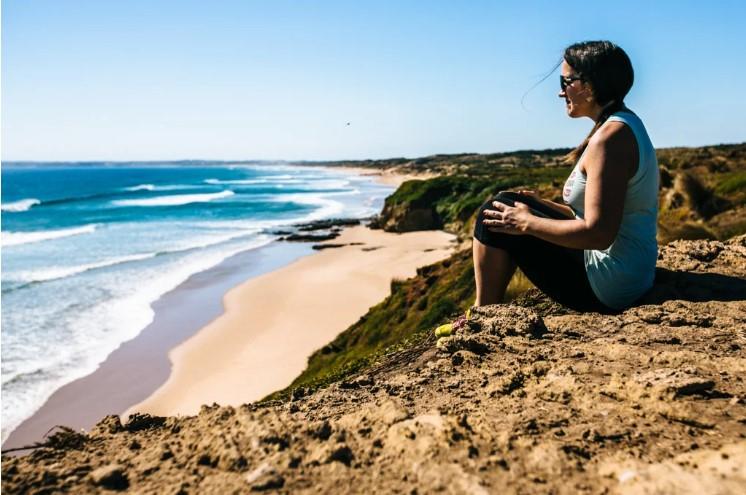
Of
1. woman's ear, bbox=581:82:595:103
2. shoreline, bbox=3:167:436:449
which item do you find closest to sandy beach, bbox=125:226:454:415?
shoreline, bbox=3:167:436:449

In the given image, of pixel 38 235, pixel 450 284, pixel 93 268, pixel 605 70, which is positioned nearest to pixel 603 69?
pixel 605 70

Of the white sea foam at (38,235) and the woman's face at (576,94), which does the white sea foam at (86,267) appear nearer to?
the white sea foam at (38,235)

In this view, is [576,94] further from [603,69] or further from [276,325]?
[276,325]

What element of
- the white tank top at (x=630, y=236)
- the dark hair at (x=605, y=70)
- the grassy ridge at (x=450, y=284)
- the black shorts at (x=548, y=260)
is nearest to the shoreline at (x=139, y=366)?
the grassy ridge at (x=450, y=284)

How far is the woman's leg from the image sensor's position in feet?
11.4

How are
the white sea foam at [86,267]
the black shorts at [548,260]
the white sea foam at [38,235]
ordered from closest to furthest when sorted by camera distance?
the black shorts at [548,260]
the white sea foam at [86,267]
the white sea foam at [38,235]

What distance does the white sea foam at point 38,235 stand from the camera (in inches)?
1326

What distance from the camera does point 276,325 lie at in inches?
600

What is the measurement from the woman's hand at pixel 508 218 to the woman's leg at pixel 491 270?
16 cm

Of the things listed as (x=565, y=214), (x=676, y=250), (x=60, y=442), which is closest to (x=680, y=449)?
(x=565, y=214)

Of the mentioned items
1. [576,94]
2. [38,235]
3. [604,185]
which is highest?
[576,94]

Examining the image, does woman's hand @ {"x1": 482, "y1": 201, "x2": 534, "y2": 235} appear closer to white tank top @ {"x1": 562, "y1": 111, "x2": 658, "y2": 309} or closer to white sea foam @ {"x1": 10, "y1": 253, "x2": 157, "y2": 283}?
white tank top @ {"x1": 562, "y1": 111, "x2": 658, "y2": 309}

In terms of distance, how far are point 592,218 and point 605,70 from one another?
2.77 feet

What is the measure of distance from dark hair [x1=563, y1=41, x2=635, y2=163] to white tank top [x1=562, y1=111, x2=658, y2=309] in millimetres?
210
